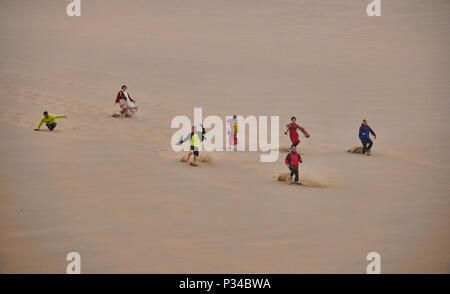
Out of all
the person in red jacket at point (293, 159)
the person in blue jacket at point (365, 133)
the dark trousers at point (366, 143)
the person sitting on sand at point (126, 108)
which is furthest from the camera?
the person sitting on sand at point (126, 108)

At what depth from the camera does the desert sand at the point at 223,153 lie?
12.3 metres

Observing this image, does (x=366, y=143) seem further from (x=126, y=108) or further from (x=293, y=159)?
(x=126, y=108)

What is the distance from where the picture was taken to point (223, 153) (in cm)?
1973

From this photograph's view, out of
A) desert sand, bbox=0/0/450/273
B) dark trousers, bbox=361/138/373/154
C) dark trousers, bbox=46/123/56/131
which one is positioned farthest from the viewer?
dark trousers, bbox=46/123/56/131

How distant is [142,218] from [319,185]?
17.1ft

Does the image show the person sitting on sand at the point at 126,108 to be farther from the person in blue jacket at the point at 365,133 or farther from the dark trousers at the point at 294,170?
the dark trousers at the point at 294,170

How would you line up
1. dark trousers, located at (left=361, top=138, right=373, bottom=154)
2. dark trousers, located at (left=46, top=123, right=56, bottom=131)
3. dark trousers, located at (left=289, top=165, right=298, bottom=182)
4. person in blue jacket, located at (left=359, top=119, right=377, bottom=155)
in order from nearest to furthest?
dark trousers, located at (left=289, top=165, right=298, bottom=182), person in blue jacket, located at (left=359, top=119, right=377, bottom=155), dark trousers, located at (left=361, top=138, right=373, bottom=154), dark trousers, located at (left=46, top=123, right=56, bottom=131)

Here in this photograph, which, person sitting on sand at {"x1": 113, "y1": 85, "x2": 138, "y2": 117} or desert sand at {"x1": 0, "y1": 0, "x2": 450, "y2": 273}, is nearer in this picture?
desert sand at {"x1": 0, "y1": 0, "x2": 450, "y2": 273}

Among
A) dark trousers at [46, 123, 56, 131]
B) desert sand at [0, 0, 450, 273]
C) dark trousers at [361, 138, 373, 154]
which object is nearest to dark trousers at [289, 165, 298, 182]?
desert sand at [0, 0, 450, 273]

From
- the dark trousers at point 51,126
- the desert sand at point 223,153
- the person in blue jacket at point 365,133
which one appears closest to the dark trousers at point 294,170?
the desert sand at point 223,153

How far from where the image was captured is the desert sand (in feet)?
40.3

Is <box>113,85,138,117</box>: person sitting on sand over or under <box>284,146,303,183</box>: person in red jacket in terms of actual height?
over

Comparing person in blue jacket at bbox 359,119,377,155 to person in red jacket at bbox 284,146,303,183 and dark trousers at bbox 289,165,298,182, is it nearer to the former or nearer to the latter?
dark trousers at bbox 289,165,298,182


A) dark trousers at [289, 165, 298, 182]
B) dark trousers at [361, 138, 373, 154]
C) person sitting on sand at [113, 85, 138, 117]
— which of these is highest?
person sitting on sand at [113, 85, 138, 117]
